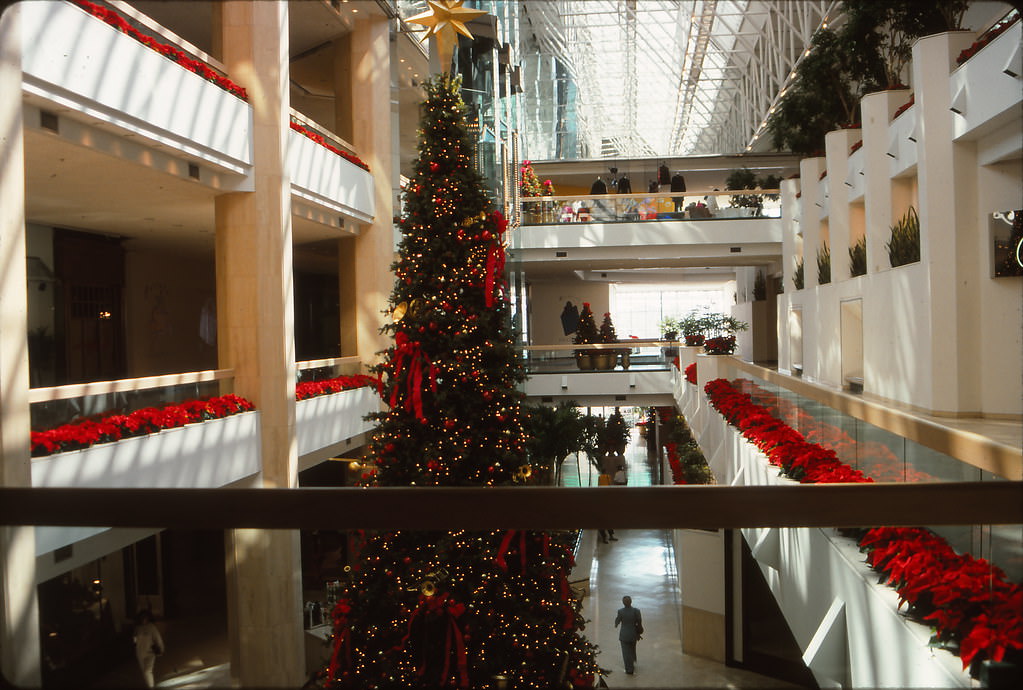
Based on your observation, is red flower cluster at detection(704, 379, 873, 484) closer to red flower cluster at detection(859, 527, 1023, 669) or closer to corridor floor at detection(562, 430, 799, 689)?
red flower cluster at detection(859, 527, 1023, 669)

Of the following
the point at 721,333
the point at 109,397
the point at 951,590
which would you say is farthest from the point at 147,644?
the point at 721,333

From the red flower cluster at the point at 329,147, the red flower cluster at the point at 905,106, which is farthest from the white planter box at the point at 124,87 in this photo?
the red flower cluster at the point at 905,106

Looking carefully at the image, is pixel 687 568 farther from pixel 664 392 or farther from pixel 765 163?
pixel 765 163

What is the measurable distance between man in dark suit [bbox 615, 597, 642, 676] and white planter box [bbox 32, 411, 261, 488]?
509 centimetres

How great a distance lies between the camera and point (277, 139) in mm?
11859

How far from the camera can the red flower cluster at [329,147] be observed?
13.3 meters

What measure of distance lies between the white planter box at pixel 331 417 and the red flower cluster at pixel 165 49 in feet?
14.8

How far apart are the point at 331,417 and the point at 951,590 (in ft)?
42.5

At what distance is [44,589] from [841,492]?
1676mm

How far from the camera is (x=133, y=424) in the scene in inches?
341

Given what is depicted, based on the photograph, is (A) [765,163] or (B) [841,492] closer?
(B) [841,492]

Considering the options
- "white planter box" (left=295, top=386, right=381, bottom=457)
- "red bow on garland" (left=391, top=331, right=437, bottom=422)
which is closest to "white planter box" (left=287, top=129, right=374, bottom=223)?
"white planter box" (left=295, top=386, right=381, bottom=457)

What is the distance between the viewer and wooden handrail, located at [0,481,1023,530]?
161 cm

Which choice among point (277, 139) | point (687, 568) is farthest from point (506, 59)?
point (687, 568)
